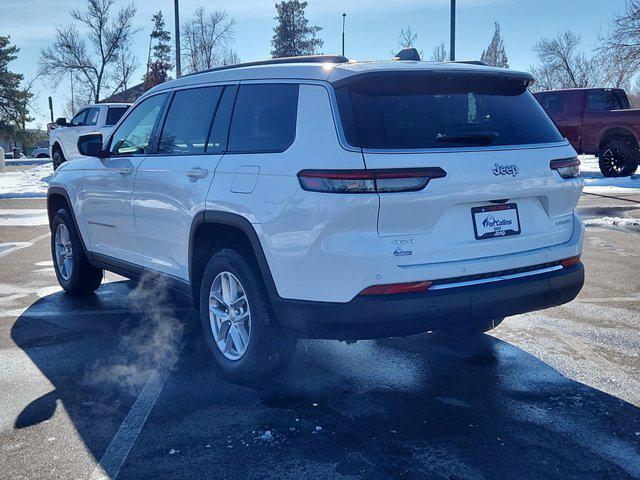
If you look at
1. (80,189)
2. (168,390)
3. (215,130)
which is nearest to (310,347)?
(168,390)

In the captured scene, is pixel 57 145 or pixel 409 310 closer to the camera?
pixel 409 310


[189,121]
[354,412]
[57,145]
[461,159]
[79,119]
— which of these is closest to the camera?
[461,159]

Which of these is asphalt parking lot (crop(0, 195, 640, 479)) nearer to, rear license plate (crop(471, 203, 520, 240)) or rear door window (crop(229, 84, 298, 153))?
rear license plate (crop(471, 203, 520, 240))

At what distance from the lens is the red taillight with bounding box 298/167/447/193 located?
336cm

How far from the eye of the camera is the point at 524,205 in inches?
151

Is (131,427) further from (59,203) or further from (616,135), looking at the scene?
(616,135)

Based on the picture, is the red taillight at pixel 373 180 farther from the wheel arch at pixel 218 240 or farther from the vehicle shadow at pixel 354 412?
the vehicle shadow at pixel 354 412

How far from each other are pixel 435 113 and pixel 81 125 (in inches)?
675

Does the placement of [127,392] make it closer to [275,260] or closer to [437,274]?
[275,260]

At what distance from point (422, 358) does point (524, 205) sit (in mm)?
1387

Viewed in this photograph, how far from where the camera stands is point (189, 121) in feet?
15.6

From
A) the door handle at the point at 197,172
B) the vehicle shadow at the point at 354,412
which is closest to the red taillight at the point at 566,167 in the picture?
the vehicle shadow at the point at 354,412

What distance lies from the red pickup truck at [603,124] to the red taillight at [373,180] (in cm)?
1482

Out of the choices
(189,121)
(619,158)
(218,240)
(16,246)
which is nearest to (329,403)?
(218,240)
